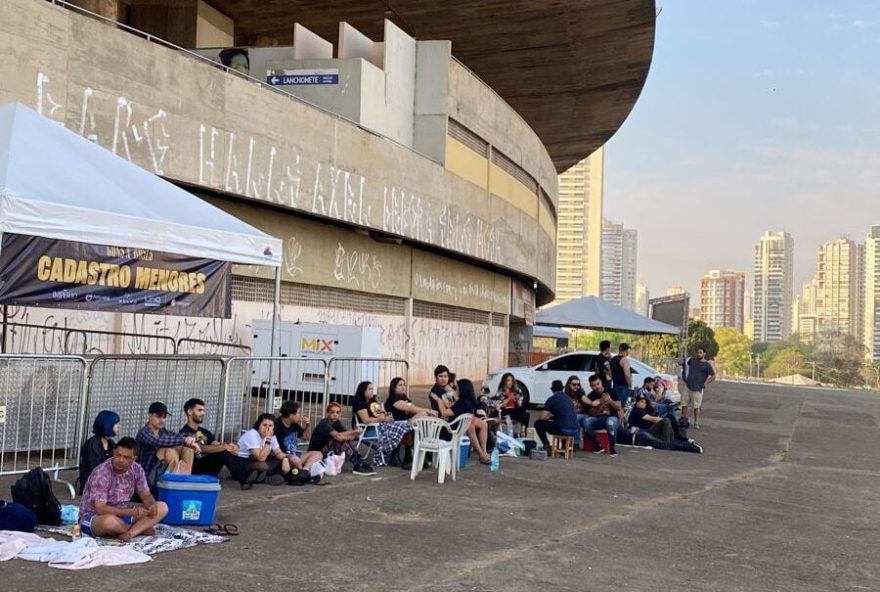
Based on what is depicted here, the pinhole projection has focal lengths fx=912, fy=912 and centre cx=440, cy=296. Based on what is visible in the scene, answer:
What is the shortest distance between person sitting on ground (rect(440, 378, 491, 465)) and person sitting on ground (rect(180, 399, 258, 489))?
3515 millimetres

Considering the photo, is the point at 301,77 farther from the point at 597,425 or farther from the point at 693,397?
the point at 597,425

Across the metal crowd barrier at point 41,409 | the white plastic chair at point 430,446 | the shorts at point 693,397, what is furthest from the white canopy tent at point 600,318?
the metal crowd barrier at point 41,409

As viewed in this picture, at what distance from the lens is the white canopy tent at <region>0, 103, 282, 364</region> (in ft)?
27.8

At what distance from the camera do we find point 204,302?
11.0 m

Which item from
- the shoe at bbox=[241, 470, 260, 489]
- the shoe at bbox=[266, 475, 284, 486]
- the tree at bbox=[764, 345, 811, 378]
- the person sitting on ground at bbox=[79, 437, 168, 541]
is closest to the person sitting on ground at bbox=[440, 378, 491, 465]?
the shoe at bbox=[266, 475, 284, 486]

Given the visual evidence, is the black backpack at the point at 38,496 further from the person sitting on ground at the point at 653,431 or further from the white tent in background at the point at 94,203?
the person sitting on ground at the point at 653,431

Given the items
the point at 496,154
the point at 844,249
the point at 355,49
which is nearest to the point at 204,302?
the point at 355,49

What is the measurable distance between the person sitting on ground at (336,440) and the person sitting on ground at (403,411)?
67 centimetres

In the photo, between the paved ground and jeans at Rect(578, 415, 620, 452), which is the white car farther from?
the paved ground

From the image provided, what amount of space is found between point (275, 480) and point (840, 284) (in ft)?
554

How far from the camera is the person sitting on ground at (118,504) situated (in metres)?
6.73

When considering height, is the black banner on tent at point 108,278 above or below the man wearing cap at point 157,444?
above

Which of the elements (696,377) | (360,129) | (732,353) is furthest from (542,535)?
(732,353)

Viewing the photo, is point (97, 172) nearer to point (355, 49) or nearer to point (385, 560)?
point (385, 560)
